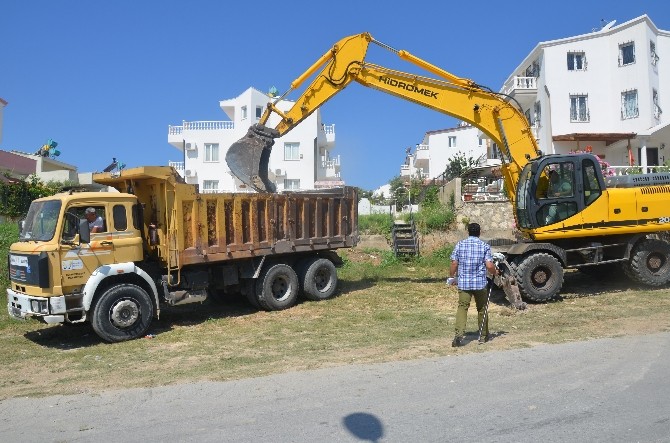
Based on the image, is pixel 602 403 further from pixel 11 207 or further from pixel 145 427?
pixel 11 207

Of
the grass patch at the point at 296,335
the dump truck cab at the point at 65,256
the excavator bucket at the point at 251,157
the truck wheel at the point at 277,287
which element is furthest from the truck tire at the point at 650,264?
the dump truck cab at the point at 65,256

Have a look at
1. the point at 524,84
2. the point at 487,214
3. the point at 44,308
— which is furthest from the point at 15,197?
the point at 524,84

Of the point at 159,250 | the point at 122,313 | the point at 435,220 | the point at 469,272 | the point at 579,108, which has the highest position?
the point at 579,108

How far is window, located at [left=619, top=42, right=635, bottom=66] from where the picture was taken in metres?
28.2

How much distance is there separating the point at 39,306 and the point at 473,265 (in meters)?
6.58

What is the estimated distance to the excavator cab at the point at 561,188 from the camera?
37.0 ft

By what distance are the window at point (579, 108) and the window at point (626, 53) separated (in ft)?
8.43

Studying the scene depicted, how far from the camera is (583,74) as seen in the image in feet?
94.3

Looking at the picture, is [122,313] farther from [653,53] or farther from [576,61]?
[653,53]

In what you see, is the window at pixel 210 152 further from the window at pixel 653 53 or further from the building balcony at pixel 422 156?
the window at pixel 653 53

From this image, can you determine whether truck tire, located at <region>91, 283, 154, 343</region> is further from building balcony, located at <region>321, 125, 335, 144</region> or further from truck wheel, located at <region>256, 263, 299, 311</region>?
building balcony, located at <region>321, 125, 335, 144</region>

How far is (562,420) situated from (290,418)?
7.60 feet

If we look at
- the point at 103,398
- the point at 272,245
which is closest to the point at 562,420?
the point at 103,398

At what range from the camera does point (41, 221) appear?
9320 millimetres
